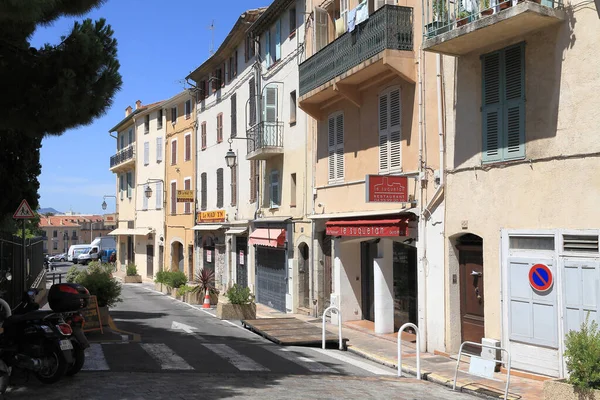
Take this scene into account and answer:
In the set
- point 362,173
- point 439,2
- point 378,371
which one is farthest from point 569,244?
point 362,173

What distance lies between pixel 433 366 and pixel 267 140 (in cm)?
1335

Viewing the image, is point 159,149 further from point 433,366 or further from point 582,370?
point 582,370

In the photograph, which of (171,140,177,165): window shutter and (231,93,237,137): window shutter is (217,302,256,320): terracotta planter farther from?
(171,140,177,165): window shutter

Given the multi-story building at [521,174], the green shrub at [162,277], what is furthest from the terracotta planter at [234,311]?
the green shrub at [162,277]

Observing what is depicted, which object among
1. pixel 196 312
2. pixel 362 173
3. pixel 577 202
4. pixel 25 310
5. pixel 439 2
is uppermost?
pixel 439 2

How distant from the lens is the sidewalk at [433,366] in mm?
10312

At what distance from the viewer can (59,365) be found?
8.42m

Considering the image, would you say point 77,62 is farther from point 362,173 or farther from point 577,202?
point 362,173

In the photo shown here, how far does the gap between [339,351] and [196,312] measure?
28.4 ft

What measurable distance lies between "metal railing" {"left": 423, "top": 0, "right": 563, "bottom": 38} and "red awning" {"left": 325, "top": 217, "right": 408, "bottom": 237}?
14.0 feet

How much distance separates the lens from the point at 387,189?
1448cm

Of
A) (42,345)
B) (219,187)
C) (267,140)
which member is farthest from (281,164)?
(42,345)

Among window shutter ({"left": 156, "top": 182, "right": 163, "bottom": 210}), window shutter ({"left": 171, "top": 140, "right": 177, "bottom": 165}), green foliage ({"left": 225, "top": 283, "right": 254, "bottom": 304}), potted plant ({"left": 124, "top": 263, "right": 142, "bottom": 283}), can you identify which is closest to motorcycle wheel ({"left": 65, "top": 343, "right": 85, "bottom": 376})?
green foliage ({"left": 225, "top": 283, "right": 254, "bottom": 304})

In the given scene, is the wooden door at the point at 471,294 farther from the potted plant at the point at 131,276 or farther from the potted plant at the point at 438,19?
the potted plant at the point at 131,276
